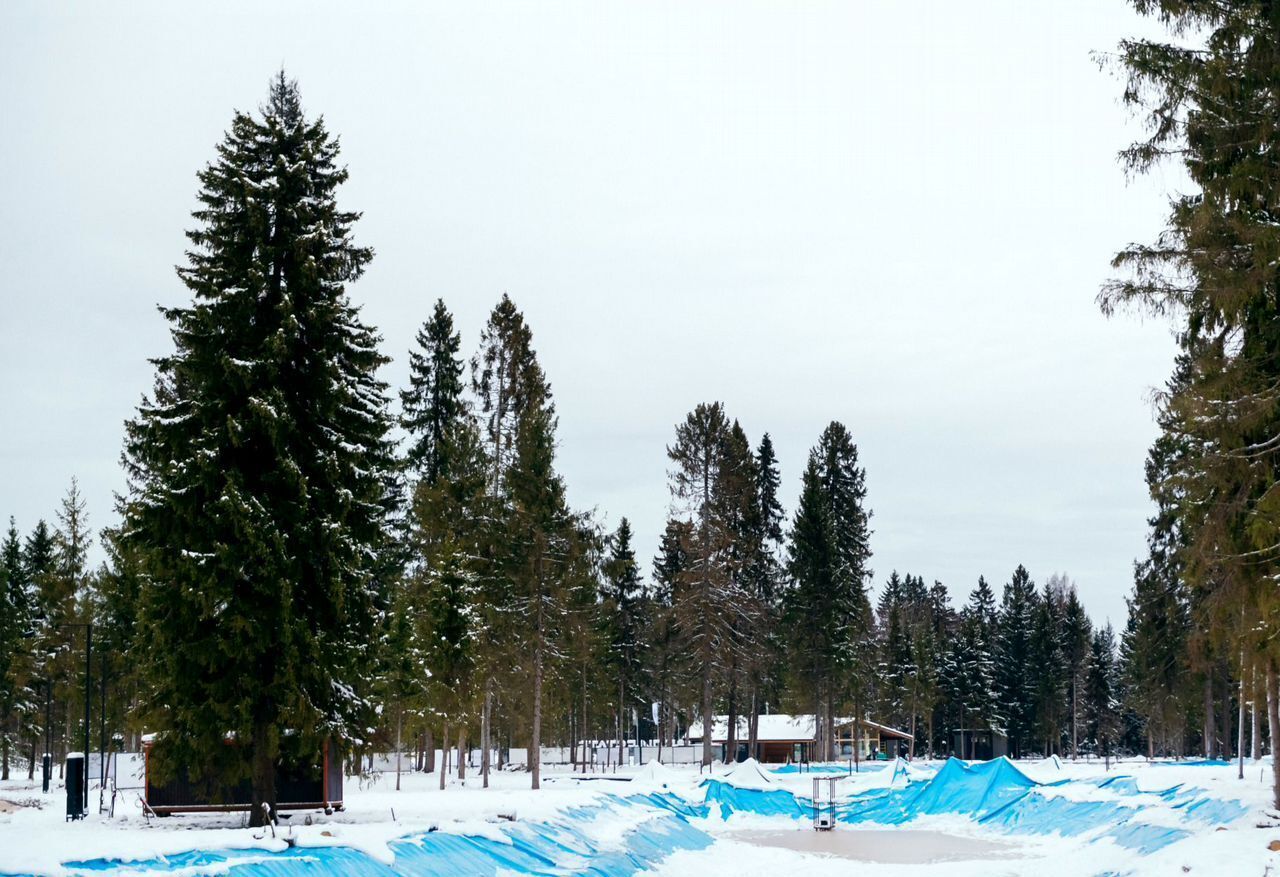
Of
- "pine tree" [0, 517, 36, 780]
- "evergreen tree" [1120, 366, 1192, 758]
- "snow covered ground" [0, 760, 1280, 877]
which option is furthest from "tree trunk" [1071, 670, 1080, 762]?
"pine tree" [0, 517, 36, 780]

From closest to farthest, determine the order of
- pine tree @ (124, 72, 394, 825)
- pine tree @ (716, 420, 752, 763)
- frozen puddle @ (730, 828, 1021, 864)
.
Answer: pine tree @ (124, 72, 394, 825) < frozen puddle @ (730, 828, 1021, 864) < pine tree @ (716, 420, 752, 763)

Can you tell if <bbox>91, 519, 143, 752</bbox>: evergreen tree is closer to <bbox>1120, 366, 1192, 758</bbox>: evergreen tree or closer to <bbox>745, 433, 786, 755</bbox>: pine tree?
<bbox>745, 433, 786, 755</bbox>: pine tree

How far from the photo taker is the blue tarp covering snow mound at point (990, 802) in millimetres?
31859

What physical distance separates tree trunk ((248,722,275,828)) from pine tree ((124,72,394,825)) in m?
0.04

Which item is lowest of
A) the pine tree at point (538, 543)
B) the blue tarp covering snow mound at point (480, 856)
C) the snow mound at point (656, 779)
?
the snow mound at point (656, 779)

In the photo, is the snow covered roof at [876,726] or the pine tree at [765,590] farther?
the snow covered roof at [876,726]

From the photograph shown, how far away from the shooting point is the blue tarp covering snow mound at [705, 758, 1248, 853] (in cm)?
3186

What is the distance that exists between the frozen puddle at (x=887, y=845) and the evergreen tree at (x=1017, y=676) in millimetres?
56113

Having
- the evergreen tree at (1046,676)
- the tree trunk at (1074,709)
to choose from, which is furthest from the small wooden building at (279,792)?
the evergreen tree at (1046,676)

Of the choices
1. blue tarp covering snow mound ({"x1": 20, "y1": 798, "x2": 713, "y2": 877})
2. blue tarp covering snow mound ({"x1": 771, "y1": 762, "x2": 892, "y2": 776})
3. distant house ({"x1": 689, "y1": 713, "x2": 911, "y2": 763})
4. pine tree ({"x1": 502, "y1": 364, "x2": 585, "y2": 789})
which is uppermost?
pine tree ({"x1": 502, "y1": 364, "x2": 585, "y2": 789})

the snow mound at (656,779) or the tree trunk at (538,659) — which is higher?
the tree trunk at (538,659)

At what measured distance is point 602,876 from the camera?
23031 mm

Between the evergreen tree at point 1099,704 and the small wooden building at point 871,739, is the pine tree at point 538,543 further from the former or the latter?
the evergreen tree at point 1099,704

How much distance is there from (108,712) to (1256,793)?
139 feet
